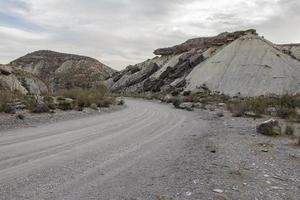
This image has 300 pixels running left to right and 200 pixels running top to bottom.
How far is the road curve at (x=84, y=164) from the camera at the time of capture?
280 inches

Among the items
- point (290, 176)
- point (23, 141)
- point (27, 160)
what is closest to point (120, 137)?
point (23, 141)

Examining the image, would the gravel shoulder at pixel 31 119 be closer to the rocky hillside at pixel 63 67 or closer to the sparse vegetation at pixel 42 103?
the sparse vegetation at pixel 42 103

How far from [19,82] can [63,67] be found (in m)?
75.4

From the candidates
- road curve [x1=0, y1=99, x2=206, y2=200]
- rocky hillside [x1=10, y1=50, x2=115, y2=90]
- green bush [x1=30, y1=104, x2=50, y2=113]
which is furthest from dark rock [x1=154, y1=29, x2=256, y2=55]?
road curve [x1=0, y1=99, x2=206, y2=200]

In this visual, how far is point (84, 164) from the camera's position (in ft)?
30.9

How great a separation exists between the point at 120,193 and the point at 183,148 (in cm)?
588

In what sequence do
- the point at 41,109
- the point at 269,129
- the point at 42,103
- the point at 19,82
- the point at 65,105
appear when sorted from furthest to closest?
the point at 19,82, the point at 65,105, the point at 42,103, the point at 41,109, the point at 269,129

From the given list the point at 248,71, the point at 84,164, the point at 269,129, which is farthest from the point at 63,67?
the point at 84,164

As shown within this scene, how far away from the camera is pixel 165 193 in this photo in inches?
286

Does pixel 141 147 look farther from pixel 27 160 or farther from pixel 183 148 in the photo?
pixel 27 160

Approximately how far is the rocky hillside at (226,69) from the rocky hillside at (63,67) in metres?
27.4

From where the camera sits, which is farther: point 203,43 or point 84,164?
point 203,43

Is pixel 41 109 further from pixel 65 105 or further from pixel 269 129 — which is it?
pixel 269 129

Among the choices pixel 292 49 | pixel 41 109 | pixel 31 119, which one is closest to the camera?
pixel 31 119
